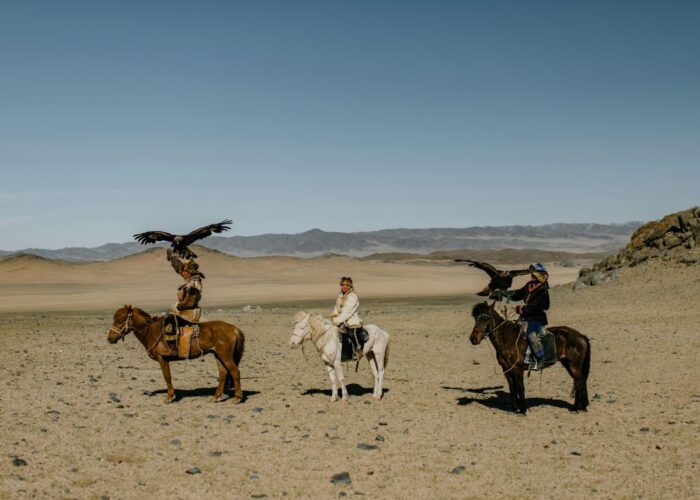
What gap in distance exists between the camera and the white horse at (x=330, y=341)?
13.6 metres

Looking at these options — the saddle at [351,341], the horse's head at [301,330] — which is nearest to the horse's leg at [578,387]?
the saddle at [351,341]

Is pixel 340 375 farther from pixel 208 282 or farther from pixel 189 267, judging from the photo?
pixel 208 282

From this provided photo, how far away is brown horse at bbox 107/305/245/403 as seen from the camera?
13664 millimetres

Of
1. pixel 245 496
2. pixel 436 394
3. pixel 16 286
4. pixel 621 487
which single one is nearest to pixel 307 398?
pixel 436 394

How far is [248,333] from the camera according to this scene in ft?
89.8

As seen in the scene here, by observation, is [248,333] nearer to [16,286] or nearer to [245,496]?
[245,496]

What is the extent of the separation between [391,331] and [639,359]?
37.1ft

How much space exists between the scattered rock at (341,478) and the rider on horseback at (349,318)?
4.74 metres

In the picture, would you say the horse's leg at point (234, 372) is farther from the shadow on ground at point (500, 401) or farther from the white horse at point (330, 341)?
the shadow on ground at point (500, 401)

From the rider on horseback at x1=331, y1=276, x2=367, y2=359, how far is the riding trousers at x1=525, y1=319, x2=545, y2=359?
11.6 feet

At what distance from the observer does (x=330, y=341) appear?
13.8 m

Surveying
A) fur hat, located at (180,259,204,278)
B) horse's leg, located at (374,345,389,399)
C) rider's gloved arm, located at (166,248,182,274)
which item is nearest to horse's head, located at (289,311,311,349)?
horse's leg, located at (374,345,389,399)

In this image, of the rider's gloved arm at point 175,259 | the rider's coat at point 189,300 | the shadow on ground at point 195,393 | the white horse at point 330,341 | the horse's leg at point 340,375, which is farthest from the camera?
the shadow on ground at point 195,393

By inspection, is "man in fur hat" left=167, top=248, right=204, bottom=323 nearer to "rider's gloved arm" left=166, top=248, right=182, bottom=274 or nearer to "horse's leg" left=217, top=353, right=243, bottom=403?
"rider's gloved arm" left=166, top=248, right=182, bottom=274
